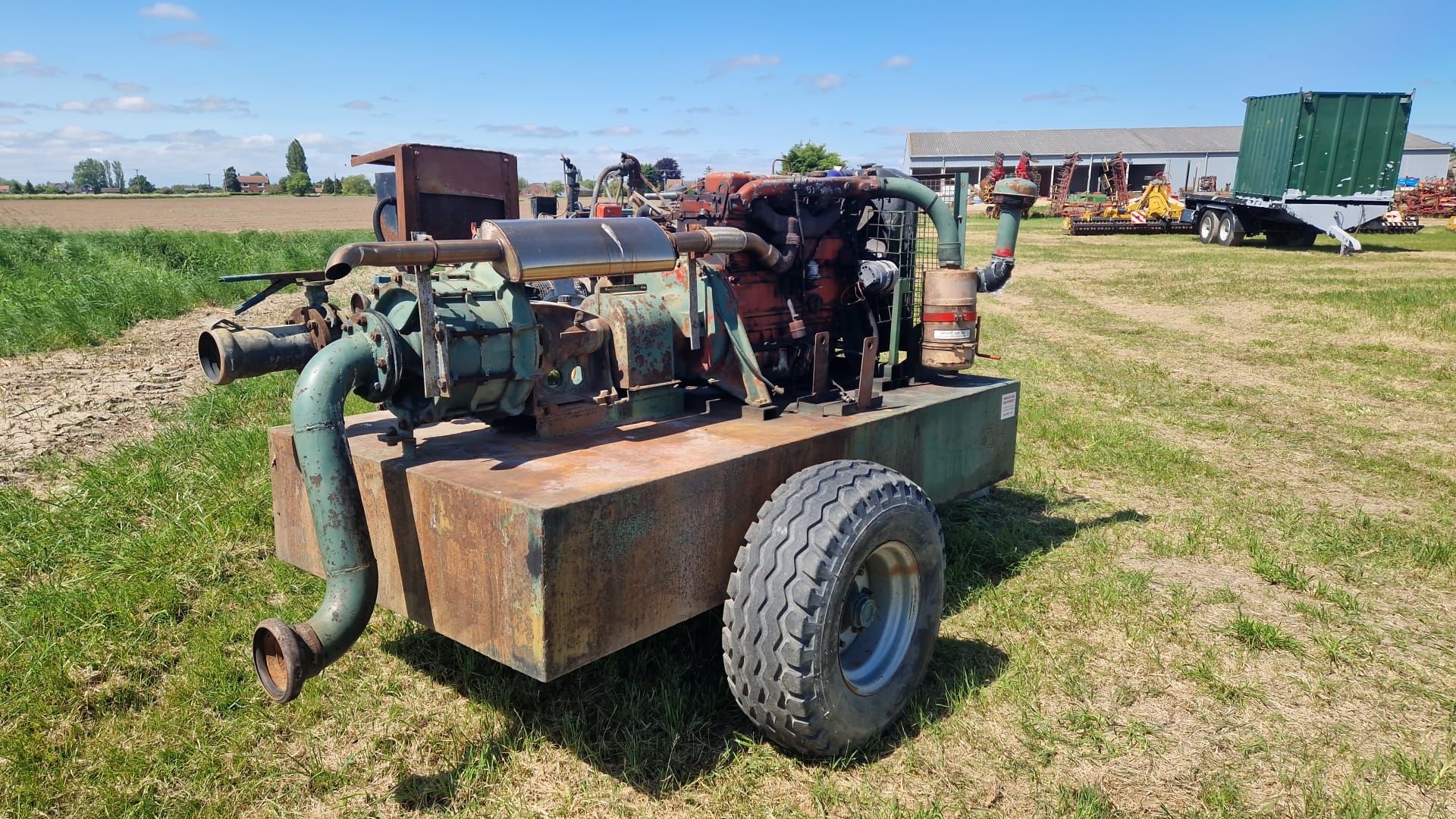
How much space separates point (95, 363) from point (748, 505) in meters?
8.06

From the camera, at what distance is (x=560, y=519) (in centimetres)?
272

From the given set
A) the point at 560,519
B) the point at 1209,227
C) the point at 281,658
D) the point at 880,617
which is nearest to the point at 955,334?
the point at 880,617

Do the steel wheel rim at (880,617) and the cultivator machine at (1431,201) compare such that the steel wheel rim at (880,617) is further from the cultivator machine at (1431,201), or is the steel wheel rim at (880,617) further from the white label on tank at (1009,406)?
the cultivator machine at (1431,201)

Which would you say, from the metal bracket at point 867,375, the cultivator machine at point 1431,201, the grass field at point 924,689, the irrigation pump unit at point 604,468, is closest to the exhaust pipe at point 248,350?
the irrigation pump unit at point 604,468

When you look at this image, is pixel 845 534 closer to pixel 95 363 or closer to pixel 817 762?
pixel 817 762

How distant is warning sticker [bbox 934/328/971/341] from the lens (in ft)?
15.0

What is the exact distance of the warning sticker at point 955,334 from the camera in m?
4.56

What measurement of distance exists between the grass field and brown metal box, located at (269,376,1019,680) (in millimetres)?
549

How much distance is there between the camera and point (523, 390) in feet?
11.4

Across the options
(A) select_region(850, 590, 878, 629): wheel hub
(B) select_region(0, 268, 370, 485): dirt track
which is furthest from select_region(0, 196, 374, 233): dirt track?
(A) select_region(850, 590, 878, 629): wheel hub

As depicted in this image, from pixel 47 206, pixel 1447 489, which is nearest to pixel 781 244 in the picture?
pixel 1447 489

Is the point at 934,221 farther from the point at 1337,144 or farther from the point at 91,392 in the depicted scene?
the point at 1337,144

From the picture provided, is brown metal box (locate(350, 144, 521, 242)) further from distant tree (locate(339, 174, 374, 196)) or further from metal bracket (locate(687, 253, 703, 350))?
distant tree (locate(339, 174, 374, 196))

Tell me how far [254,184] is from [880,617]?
8460 cm
